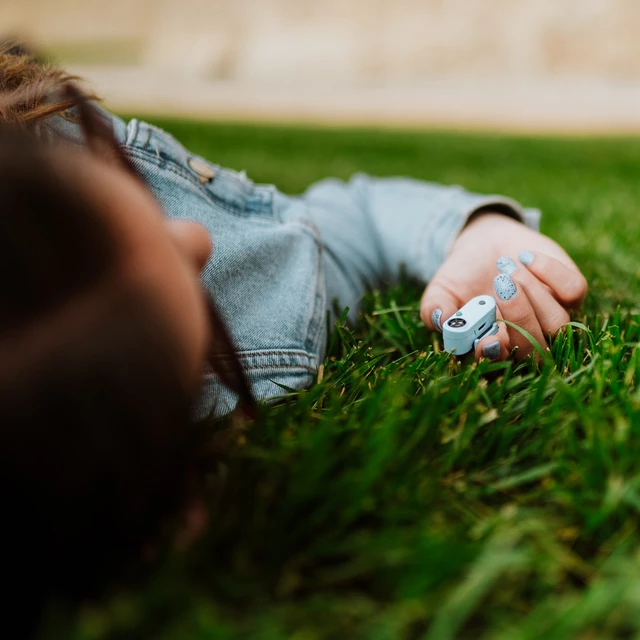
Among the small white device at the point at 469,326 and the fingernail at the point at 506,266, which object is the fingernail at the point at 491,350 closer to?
the small white device at the point at 469,326

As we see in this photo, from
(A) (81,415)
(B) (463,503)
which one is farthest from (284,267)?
(A) (81,415)

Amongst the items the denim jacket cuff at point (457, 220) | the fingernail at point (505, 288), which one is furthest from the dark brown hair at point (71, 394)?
the denim jacket cuff at point (457, 220)

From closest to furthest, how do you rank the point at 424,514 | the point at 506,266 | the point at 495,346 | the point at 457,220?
the point at 424,514
the point at 495,346
the point at 506,266
the point at 457,220

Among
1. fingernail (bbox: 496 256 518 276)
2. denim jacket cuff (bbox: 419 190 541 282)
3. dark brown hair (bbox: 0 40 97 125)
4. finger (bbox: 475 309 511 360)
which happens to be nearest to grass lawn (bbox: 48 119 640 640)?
finger (bbox: 475 309 511 360)

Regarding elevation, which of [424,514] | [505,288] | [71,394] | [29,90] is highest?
[29,90]

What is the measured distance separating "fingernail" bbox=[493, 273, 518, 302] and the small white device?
0.02m

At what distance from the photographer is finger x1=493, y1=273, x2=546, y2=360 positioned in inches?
39.4

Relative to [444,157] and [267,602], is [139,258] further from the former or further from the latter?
[444,157]

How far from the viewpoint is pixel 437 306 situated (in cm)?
110

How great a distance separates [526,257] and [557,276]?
0.06 metres

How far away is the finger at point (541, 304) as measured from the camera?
3.49ft

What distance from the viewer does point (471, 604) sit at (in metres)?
0.58

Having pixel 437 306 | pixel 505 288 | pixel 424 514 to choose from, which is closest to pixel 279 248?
pixel 437 306

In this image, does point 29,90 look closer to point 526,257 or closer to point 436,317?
point 436,317
